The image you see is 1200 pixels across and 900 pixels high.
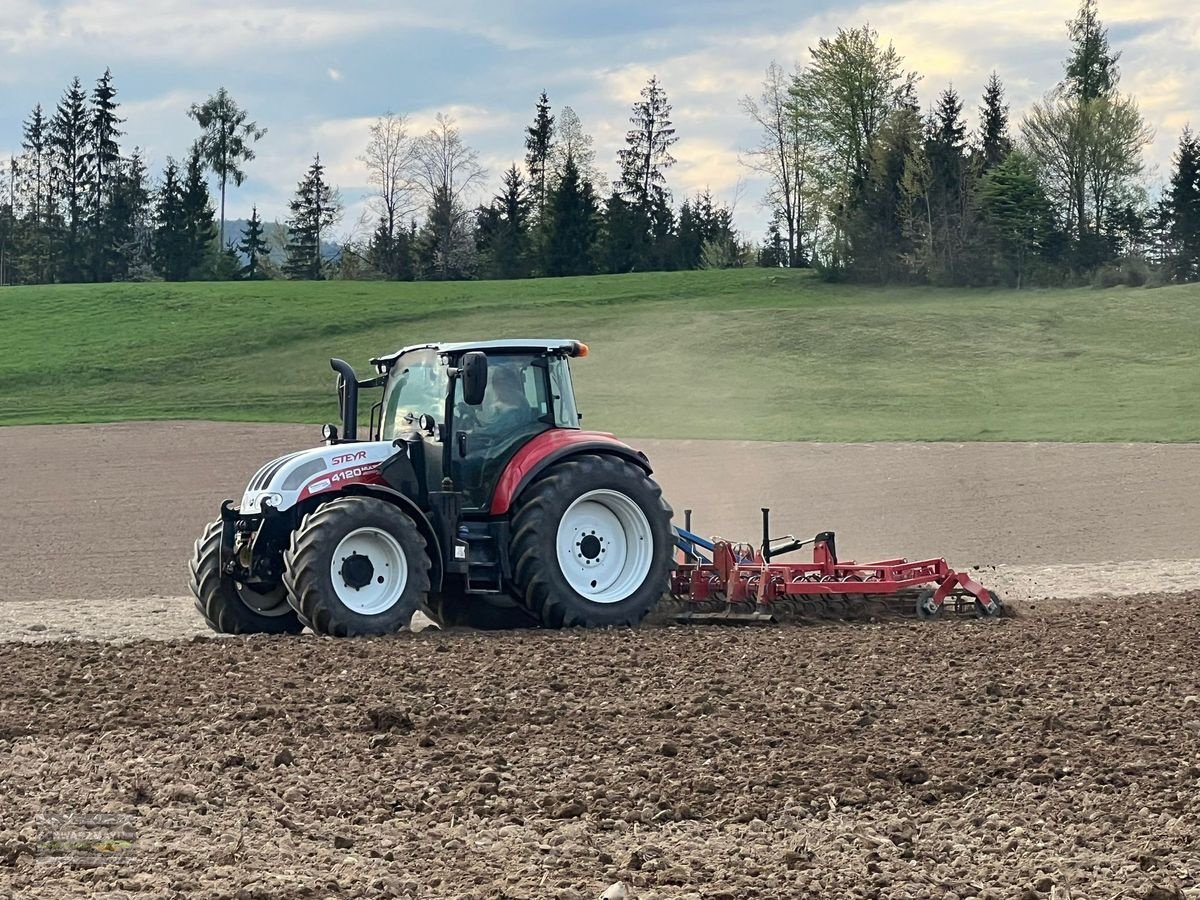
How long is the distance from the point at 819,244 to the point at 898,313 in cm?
1863

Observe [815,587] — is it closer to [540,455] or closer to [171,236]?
[540,455]

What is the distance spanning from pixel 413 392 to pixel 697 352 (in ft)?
99.5

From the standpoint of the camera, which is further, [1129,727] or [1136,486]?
[1136,486]

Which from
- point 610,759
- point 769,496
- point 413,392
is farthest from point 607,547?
point 769,496

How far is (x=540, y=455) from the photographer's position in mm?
12625

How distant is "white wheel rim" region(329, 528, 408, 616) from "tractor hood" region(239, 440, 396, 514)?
564mm

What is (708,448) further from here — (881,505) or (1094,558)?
(1094,558)

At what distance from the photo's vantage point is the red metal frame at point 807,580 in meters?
13.2

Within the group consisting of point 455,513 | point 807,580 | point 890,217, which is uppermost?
point 890,217

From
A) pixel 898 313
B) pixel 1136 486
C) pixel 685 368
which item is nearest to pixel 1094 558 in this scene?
pixel 1136 486

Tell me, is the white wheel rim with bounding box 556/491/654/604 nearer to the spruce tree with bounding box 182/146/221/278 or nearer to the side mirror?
the side mirror

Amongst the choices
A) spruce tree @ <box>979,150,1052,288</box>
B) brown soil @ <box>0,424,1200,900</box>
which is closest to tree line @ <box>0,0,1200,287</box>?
spruce tree @ <box>979,150,1052,288</box>

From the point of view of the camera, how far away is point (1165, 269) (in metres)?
62.6

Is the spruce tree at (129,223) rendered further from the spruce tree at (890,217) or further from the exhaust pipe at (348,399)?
the exhaust pipe at (348,399)
